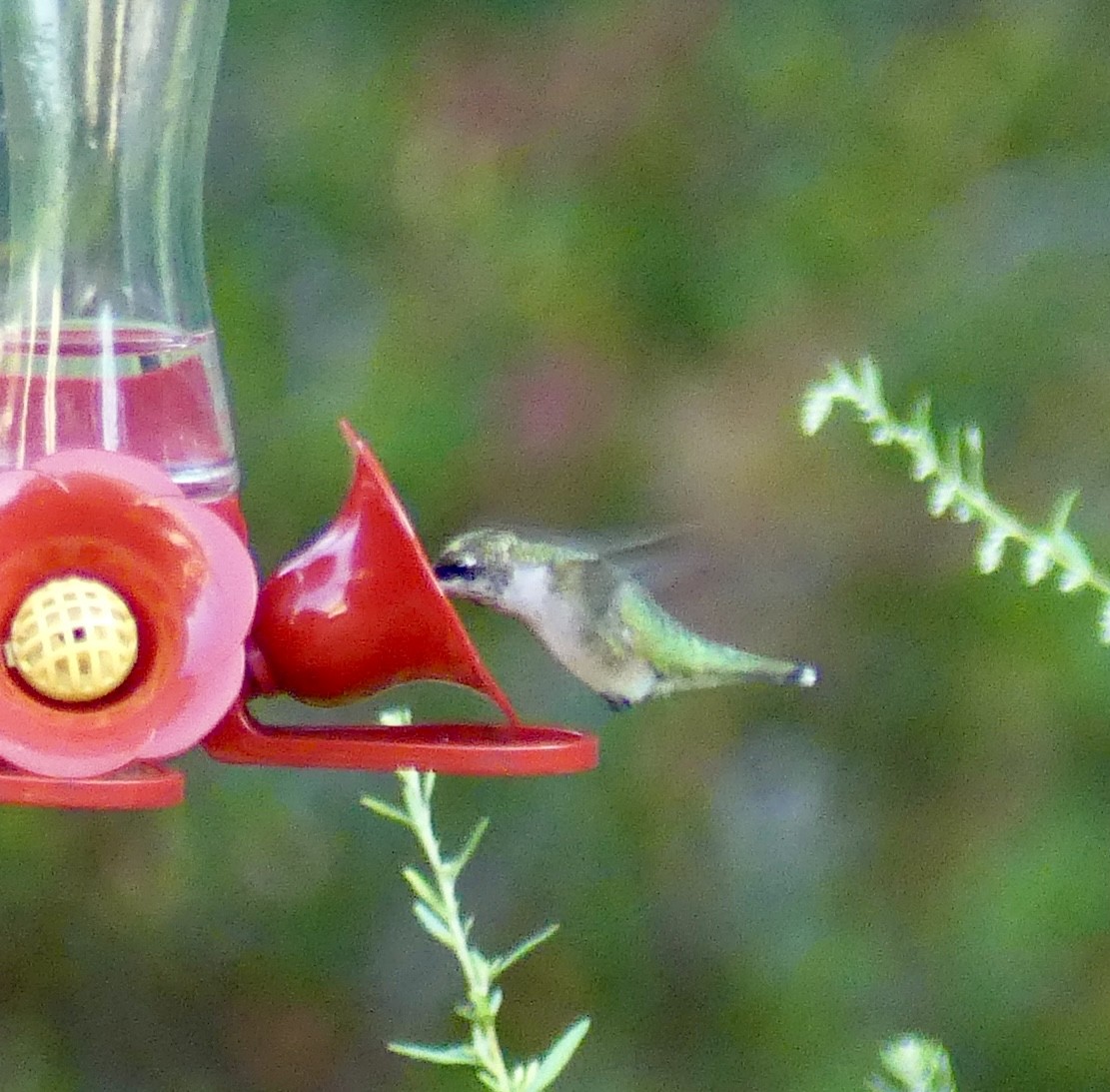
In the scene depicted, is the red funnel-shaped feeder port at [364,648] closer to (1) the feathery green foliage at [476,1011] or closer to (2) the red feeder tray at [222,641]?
(2) the red feeder tray at [222,641]

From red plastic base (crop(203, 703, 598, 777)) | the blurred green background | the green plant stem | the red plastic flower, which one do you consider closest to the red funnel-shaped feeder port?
red plastic base (crop(203, 703, 598, 777))

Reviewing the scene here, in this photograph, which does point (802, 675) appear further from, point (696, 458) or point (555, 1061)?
point (696, 458)

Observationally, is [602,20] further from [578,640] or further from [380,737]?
[380,737]

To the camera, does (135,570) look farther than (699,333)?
No

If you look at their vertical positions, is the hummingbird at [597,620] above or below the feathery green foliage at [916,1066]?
→ below

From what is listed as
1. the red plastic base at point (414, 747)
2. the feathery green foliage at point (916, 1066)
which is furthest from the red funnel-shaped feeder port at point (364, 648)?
the feathery green foliage at point (916, 1066)

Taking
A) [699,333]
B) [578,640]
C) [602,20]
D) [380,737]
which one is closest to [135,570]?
[380,737]
